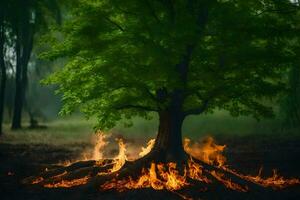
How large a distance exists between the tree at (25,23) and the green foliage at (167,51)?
17.5 meters

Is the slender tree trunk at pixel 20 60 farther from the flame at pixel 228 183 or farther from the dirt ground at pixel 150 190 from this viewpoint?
the flame at pixel 228 183

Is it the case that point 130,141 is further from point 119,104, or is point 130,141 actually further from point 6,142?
point 119,104

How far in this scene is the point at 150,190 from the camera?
1680 cm

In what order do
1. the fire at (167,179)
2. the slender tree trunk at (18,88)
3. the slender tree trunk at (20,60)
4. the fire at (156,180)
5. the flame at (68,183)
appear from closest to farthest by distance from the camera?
the fire at (156,180) → the fire at (167,179) → the flame at (68,183) → the slender tree trunk at (20,60) → the slender tree trunk at (18,88)

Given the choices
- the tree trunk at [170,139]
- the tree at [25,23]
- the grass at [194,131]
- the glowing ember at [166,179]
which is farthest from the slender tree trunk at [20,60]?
the tree trunk at [170,139]

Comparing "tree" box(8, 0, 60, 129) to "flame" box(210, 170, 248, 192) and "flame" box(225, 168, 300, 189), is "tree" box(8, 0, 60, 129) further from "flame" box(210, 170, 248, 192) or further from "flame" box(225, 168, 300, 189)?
"flame" box(225, 168, 300, 189)

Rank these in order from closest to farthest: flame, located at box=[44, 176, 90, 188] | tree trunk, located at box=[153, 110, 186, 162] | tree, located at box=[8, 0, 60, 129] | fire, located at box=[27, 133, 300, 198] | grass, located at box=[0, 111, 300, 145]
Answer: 1. fire, located at box=[27, 133, 300, 198]
2. flame, located at box=[44, 176, 90, 188]
3. tree trunk, located at box=[153, 110, 186, 162]
4. tree, located at box=[8, 0, 60, 129]
5. grass, located at box=[0, 111, 300, 145]

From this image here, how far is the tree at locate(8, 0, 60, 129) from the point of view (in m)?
35.0

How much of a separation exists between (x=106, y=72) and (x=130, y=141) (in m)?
19.1

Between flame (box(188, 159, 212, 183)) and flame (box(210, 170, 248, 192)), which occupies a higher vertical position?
flame (box(188, 159, 212, 183))

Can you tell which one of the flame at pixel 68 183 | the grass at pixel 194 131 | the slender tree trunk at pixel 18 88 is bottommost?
the flame at pixel 68 183

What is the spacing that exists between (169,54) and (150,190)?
4.82m

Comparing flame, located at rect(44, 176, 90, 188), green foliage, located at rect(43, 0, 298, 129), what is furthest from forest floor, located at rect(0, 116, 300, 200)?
green foliage, located at rect(43, 0, 298, 129)

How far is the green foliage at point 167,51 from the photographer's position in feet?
54.0
